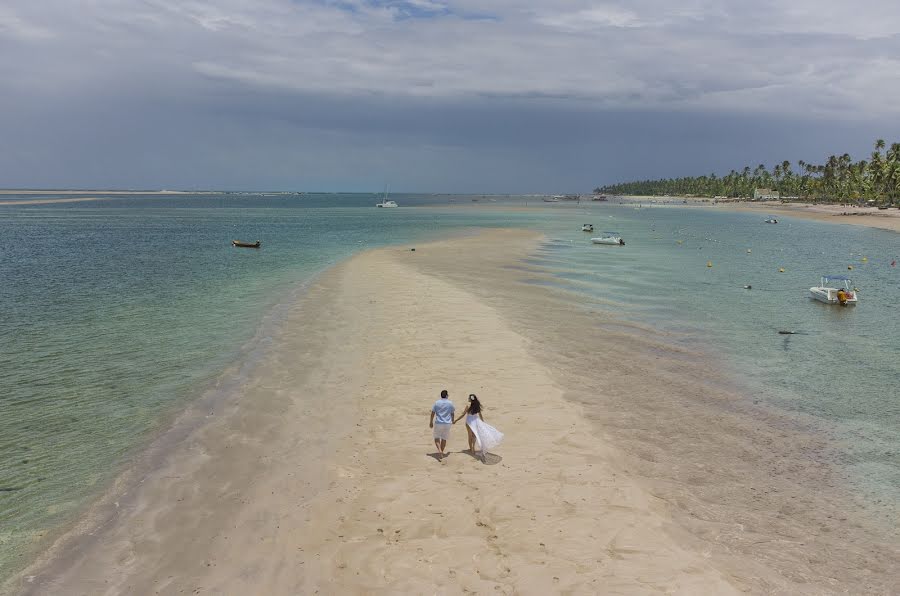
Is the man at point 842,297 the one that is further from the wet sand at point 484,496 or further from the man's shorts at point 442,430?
the man's shorts at point 442,430

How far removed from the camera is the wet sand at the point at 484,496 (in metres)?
10.2

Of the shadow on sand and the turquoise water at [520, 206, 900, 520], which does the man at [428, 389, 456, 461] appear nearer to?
the shadow on sand

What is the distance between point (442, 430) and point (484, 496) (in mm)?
2123

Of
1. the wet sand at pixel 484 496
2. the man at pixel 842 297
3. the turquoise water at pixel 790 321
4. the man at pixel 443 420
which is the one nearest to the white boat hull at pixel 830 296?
the man at pixel 842 297

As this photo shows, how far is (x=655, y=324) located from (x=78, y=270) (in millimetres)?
48212

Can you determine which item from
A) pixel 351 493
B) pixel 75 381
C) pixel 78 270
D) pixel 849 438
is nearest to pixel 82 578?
pixel 351 493

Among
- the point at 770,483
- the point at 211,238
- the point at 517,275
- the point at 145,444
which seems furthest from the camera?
the point at 211,238

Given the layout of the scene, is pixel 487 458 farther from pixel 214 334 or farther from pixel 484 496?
pixel 214 334

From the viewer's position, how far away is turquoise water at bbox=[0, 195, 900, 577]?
15.3m

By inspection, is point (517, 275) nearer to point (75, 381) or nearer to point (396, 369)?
point (396, 369)

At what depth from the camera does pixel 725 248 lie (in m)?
76.1

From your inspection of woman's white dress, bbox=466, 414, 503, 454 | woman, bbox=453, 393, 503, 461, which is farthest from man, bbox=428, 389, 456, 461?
woman's white dress, bbox=466, 414, 503, 454

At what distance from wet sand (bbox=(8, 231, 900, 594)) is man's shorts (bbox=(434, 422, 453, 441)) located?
0.68 meters

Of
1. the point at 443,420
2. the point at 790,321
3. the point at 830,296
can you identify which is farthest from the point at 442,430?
the point at 830,296
